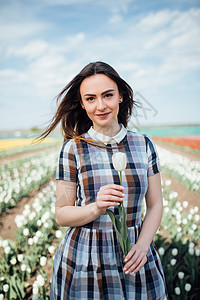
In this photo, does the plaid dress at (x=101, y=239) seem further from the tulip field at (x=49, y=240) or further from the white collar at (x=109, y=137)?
the tulip field at (x=49, y=240)

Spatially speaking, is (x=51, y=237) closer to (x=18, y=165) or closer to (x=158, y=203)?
(x=158, y=203)

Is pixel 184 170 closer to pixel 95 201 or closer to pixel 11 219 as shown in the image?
pixel 11 219

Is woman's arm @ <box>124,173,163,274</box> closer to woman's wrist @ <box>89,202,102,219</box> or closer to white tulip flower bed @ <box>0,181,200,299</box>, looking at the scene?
woman's wrist @ <box>89,202,102,219</box>

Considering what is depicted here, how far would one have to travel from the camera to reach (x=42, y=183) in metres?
5.50

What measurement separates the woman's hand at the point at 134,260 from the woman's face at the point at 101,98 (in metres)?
0.58

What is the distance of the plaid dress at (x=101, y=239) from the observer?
3.57 feet

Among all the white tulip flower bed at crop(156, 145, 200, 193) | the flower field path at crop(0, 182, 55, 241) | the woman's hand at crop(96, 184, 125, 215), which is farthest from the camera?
the white tulip flower bed at crop(156, 145, 200, 193)

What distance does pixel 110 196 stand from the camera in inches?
33.2

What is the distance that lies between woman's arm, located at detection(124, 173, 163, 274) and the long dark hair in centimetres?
44

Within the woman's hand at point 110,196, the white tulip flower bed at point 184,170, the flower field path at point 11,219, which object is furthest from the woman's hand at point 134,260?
the white tulip flower bed at point 184,170

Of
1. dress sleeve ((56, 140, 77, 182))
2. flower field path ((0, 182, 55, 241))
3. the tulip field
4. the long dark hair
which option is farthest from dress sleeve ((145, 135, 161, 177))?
flower field path ((0, 182, 55, 241))

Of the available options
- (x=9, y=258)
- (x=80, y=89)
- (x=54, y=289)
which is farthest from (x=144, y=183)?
(x=9, y=258)

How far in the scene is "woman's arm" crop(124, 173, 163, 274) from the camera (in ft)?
3.18

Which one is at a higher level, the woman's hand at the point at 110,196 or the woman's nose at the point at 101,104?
the woman's nose at the point at 101,104
